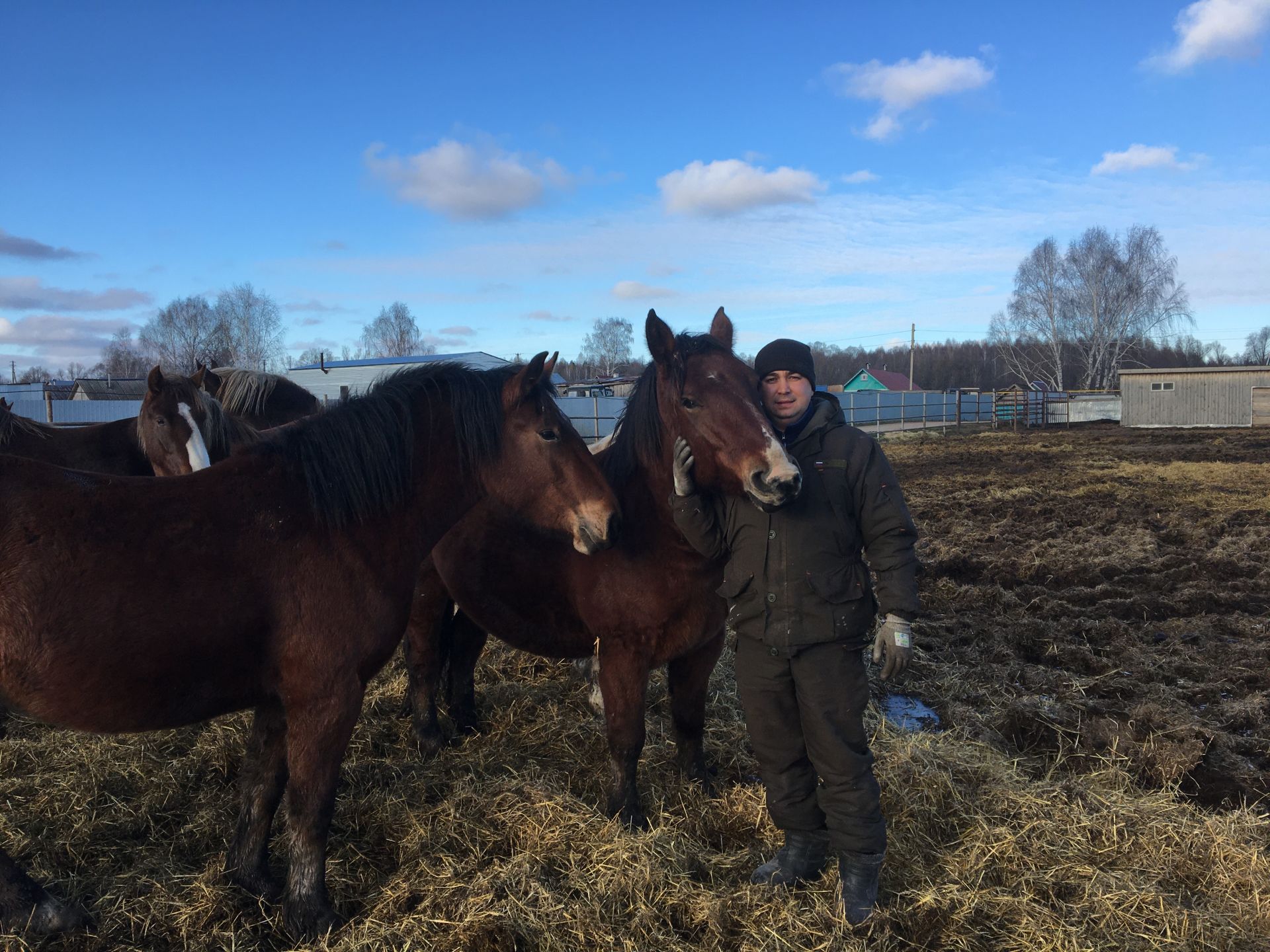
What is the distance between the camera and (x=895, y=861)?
2.98 meters

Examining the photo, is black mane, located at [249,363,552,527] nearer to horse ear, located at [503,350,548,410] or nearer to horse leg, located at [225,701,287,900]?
horse ear, located at [503,350,548,410]

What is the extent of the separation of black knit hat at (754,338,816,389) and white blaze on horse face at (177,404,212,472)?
3993 millimetres

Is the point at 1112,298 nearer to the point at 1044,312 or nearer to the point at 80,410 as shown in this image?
the point at 1044,312

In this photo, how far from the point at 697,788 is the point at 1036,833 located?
4.74 feet

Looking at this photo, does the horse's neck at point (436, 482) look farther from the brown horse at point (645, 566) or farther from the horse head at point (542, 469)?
the brown horse at point (645, 566)

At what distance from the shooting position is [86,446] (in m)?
5.56

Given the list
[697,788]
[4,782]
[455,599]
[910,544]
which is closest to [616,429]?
[455,599]

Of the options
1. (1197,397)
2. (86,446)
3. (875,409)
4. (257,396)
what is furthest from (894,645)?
(875,409)

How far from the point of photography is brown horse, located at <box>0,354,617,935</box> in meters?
2.26

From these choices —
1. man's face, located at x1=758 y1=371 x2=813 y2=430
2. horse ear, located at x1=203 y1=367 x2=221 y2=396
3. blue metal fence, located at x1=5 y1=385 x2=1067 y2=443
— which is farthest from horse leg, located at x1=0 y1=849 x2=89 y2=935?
blue metal fence, located at x1=5 y1=385 x2=1067 y2=443

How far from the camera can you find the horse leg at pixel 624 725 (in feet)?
10.8

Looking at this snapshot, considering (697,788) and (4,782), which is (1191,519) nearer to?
(697,788)

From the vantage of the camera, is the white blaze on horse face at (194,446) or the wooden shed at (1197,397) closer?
the white blaze on horse face at (194,446)

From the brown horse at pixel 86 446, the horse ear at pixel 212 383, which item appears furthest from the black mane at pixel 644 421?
the horse ear at pixel 212 383
